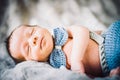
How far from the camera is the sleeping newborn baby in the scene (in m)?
0.61

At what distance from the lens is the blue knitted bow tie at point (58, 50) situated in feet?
2.07

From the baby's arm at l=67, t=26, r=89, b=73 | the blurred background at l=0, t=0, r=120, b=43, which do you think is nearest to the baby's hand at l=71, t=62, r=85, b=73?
the baby's arm at l=67, t=26, r=89, b=73

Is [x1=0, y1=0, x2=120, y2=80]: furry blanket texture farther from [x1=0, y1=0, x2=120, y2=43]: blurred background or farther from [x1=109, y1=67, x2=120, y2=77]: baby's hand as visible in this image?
[x1=109, y1=67, x2=120, y2=77]: baby's hand

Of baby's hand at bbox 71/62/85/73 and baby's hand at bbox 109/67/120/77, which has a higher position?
baby's hand at bbox 71/62/85/73

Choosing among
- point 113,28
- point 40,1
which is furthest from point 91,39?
point 40,1

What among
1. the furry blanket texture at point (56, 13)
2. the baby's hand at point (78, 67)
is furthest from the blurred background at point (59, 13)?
the baby's hand at point (78, 67)

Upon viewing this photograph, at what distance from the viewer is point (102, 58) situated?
621 mm

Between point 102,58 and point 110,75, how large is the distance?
41 mm

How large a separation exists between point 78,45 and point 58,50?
44 mm

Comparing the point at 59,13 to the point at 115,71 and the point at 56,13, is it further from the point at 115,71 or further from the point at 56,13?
the point at 115,71

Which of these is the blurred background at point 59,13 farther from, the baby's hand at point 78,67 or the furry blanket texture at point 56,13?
the baby's hand at point 78,67

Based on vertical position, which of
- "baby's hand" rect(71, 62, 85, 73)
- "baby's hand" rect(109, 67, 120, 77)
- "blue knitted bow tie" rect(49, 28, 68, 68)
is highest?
"blue knitted bow tie" rect(49, 28, 68, 68)

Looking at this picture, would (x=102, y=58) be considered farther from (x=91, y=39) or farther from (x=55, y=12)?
(x=55, y=12)

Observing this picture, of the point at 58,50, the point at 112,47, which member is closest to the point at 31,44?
the point at 58,50
